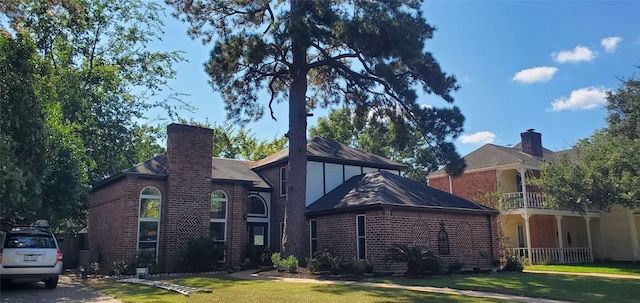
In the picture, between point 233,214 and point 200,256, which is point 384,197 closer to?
point 233,214

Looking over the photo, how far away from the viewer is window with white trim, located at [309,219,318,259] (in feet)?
68.0

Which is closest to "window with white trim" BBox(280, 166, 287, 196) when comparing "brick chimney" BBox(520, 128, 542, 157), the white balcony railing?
the white balcony railing

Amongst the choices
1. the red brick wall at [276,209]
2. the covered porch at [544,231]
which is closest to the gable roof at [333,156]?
the red brick wall at [276,209]

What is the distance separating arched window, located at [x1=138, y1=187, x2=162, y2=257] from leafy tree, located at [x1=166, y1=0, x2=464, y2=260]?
4.92 metres

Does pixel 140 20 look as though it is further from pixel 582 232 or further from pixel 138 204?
pixel 582 232

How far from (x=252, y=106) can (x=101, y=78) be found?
44.3 feet

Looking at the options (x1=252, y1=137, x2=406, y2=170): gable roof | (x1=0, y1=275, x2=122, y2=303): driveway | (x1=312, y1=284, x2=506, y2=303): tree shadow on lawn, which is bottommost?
(x1=312, y1=284, x2=506, y2=303): tree shadow on lawn

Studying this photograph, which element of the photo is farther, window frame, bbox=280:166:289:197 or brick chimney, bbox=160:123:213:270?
window frame, bbox=280:166:289:197

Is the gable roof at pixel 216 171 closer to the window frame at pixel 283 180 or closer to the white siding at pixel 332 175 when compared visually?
the window frame at pixel 283 180

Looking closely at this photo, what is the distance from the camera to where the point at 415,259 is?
1658 centimetres

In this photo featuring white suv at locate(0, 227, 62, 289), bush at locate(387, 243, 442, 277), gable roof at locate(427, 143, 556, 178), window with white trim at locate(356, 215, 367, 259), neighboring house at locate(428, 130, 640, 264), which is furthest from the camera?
gable roof at locate(427, 143, 556, 178)

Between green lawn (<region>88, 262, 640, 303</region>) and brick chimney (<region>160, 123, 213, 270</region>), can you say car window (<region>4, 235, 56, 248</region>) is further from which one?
brick chimney (<region>160, 123, 213, 270</region>)

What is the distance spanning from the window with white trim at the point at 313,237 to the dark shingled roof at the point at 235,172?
131 inches

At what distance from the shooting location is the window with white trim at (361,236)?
60.1 feet
